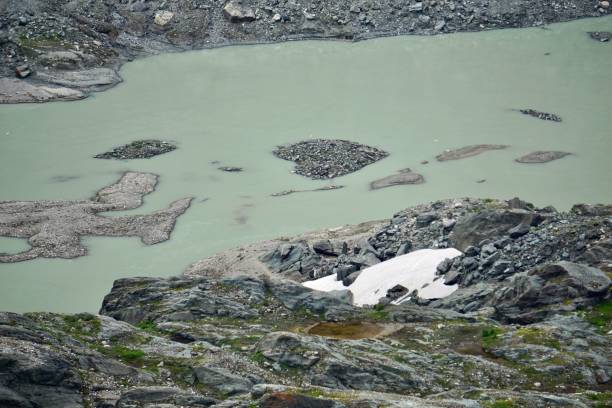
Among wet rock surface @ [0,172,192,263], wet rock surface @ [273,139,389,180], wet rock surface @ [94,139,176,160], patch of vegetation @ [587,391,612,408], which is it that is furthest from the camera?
wet rock surface @ [94,139,176,160]

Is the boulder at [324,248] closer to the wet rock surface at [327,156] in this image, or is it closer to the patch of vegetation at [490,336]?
the wet rock surface at [327,156]

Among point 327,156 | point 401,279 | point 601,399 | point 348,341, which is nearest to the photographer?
point 601,399

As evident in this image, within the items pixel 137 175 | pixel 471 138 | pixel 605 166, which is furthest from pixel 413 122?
pixel 137 175

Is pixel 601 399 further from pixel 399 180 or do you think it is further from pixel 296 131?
pixel 296 131

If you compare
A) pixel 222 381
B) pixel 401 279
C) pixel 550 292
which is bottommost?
pixel 401 279

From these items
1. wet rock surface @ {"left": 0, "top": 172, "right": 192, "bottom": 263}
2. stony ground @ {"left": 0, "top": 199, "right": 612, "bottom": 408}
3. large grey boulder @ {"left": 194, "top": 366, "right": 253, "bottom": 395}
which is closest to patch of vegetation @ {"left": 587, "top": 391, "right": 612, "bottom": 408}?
stony ground @ {"left": 0, "top": 199, "right": 612, "bottom": 408}

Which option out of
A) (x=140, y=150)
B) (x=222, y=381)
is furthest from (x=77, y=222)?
(x=222, y=381)

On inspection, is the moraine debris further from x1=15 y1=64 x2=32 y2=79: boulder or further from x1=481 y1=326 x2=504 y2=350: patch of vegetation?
x1=481 y1=326 x2=504 y2=350: patch of vegetation
